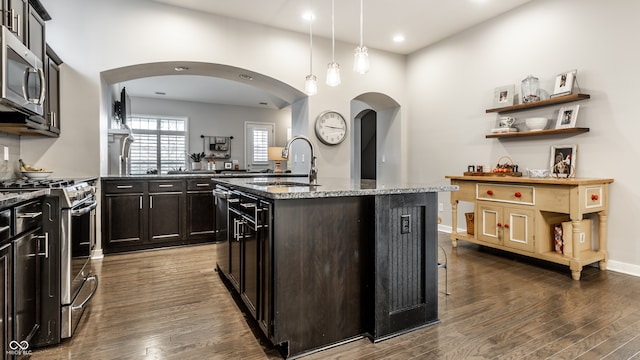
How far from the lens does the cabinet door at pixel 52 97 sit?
3.14 m

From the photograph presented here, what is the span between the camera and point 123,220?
3.94 m

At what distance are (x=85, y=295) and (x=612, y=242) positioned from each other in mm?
4562

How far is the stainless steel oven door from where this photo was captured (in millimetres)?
1941

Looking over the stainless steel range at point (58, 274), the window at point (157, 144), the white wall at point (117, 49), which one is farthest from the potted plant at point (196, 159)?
the stainless steel range at point (58, 274)

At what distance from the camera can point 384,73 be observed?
548 centimetres

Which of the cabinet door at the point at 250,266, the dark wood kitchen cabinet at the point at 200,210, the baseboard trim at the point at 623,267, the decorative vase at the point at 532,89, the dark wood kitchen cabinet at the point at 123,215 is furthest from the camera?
the dark wood kitchen cabinet at the point at 200,210

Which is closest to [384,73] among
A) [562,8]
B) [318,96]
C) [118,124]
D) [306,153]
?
[318,96]

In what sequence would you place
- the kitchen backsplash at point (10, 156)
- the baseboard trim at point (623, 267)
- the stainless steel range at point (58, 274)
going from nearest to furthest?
1. the stainless steel range at point (58, 274)
2. the kitchen backsplash at point (10, 156)
3. the baseboard trim at point (623, 267)

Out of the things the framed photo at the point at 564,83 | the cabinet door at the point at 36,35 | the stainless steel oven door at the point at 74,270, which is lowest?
the stainless steel oven door at the point at 74,270

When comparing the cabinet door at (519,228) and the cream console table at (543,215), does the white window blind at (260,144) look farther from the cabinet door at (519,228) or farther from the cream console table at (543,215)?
the cabinet door at (519,228)

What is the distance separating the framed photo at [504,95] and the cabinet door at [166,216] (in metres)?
4.13

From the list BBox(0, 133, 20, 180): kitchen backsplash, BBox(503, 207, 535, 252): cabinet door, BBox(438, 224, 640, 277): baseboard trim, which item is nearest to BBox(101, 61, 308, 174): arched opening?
BBox(0, 133, 20, 180): kitchen backsplash

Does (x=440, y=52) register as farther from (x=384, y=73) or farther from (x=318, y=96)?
(x=318, y=96)

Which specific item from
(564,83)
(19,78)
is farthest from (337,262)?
(564,83)
